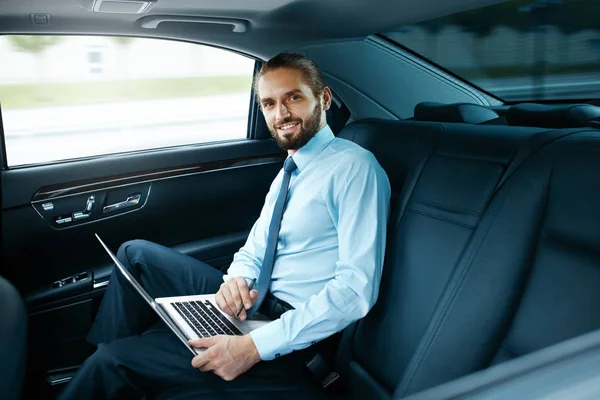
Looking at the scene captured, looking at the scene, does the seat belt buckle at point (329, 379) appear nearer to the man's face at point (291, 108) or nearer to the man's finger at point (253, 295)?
the man's finger at point (253, 295)

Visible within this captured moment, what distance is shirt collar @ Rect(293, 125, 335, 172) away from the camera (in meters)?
1.88

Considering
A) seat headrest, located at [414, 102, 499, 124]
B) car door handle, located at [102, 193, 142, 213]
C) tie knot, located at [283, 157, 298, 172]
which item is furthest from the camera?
car door handle, located at [102, 193, 142, 213]

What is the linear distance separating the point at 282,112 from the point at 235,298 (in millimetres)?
632

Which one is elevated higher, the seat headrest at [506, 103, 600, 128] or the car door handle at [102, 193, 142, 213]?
the seat headrest at [506, 103, 600, 128]

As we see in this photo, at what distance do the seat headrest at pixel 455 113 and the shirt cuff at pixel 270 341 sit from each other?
1.07m

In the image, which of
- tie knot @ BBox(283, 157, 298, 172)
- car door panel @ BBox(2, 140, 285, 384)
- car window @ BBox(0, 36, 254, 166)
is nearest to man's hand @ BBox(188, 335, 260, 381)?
tie knot @ BBox(283, 157, 298, 172)

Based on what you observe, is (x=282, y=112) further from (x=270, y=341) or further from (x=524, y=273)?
(x=524, y=273)

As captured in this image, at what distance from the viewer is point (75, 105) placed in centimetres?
245

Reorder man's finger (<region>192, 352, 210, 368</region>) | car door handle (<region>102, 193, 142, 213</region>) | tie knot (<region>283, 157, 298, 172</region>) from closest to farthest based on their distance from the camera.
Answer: man's finger (<region>192, 352, 210, 368</region>)
tie knot (<region>283, 157, 298, 172</region>)
car door handle (<region>102, 193, 142, 213</region>)

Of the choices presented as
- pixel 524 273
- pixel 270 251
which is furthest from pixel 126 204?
pixel 524 273

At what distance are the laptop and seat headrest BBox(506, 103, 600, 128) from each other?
1.07m

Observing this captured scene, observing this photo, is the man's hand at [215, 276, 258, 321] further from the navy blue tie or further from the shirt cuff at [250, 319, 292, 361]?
the shirt cuff at [250, 319, 292, 361]

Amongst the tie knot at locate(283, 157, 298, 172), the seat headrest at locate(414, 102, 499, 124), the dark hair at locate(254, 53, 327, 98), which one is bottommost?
the tie knot at locate(283, 157, 298, 172)

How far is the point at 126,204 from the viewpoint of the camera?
2473 millimetres
